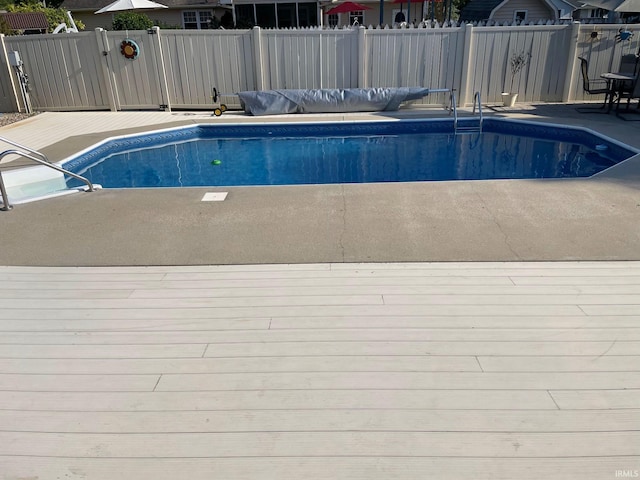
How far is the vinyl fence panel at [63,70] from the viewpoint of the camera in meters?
11.1

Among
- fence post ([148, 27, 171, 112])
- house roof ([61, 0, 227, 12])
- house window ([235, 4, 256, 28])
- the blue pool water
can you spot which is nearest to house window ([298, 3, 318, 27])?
house window ([235, 4, 256, 28])

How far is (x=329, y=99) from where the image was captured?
36.4 feet

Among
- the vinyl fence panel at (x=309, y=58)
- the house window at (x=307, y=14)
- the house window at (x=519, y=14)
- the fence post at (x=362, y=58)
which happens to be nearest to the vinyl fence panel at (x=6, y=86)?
the vinyl fence panel at (x=309, y=58)

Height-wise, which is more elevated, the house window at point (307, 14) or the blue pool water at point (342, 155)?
the house window at point (307, 14)

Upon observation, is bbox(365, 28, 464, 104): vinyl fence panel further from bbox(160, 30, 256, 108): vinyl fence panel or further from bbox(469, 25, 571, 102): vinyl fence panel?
bbox(160, 30, 256, 108): vinyl fence panel

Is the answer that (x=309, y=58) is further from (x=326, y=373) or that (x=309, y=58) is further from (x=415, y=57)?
(x=326, y=373)

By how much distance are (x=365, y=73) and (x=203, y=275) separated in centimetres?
899

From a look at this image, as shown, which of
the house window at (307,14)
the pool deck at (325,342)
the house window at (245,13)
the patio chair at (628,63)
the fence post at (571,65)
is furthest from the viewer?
the house window at (307,14)

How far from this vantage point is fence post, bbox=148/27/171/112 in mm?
11028

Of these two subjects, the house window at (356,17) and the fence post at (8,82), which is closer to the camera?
the fence post at (8,82)

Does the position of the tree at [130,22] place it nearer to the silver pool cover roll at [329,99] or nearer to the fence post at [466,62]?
the silver pool cover roll at [329,99]

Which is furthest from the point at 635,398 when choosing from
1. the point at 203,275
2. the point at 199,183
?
the point at 199,183

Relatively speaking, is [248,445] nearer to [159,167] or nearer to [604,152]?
[159,167]

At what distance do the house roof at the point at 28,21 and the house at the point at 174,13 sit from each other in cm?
154
